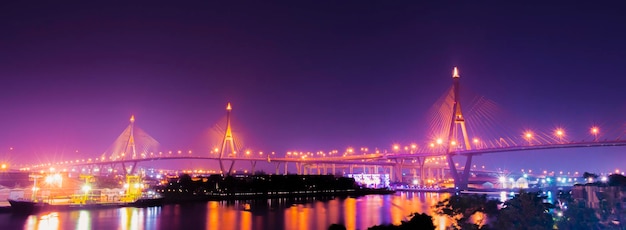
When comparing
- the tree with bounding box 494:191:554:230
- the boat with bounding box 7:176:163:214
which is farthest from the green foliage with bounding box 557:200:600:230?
the boat with bounding box 7:176:163:214

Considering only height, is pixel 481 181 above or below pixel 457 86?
below

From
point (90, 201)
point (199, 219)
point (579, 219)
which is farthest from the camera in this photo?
point (90, 201)

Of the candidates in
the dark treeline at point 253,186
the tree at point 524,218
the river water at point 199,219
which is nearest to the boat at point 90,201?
the river water at point 199,219

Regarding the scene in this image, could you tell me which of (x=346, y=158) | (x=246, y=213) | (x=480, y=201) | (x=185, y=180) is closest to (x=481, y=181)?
(x=346, y=158)

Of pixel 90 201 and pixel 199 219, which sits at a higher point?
pixel 90 201

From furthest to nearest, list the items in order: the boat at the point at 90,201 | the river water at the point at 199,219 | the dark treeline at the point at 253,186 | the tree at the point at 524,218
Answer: the dark treeline at the point at 253,186
the boat at the point at 90,201
the river water at the point at 199,219
the tree at the point at 524,218

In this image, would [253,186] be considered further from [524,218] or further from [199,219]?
[524,218]

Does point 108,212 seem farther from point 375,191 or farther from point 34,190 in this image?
point 375,191

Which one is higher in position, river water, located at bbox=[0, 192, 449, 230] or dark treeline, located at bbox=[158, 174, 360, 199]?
dark treeline, located at bbox=[158, 174, 360, 199]

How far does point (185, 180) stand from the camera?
1465 inches

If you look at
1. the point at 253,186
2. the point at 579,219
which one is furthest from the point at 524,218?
the point at 253,186

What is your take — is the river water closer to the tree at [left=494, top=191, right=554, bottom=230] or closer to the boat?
the boat

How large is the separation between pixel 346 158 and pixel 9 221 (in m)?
39.9

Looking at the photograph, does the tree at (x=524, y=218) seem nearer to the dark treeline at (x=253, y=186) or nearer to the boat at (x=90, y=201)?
the boat at (x=90, y=201)
